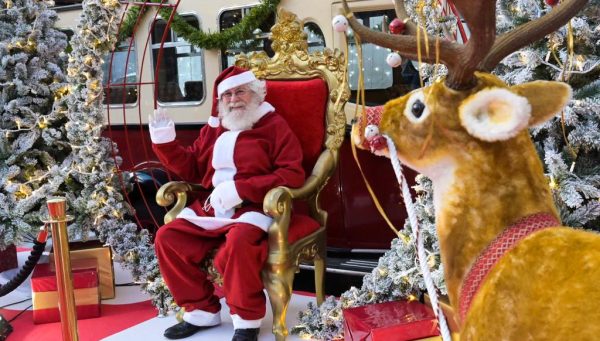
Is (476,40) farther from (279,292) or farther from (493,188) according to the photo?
(279,292)

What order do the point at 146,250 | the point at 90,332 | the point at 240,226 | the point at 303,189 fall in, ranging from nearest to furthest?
the point at 240,226
the point at 303,189
the point at 90,332
the point at 146,250

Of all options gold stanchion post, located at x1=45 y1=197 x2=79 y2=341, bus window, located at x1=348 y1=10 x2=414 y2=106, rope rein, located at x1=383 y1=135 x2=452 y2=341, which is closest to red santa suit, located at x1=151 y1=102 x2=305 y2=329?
gold stanchion post, located at x1=45 y1=197 x2=79 y2=341

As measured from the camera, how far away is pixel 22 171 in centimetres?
391

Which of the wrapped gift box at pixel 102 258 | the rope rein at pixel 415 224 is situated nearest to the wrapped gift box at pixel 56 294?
the wrapped gift box at pixel 102 258

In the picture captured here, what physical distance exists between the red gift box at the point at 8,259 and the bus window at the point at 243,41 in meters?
2.05

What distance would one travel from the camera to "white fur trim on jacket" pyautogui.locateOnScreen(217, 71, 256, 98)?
3166 mm

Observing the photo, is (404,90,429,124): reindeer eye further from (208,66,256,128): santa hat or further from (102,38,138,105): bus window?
(102,38,138,105): bus window

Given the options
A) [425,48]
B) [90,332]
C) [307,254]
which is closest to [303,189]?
[307,254]

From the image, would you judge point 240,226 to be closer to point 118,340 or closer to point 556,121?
point 118,340

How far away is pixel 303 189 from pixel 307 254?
0.35 meters

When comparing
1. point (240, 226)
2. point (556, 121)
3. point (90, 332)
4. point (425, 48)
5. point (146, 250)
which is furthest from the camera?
point (146, 250)

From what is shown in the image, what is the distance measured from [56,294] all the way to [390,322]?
2.09 meters

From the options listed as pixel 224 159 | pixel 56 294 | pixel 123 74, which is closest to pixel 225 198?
pixel 224 159

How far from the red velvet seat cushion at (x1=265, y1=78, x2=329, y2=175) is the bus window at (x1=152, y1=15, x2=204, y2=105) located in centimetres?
150
